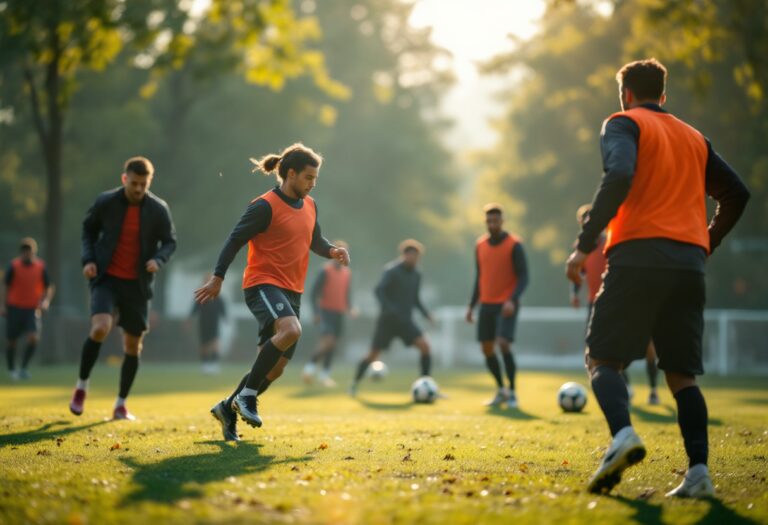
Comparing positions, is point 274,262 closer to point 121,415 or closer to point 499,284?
point 121,415

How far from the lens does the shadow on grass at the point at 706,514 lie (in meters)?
5.04

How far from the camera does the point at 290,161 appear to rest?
8406 mm

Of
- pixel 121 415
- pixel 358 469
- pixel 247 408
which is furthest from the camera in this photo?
pixel 121 415

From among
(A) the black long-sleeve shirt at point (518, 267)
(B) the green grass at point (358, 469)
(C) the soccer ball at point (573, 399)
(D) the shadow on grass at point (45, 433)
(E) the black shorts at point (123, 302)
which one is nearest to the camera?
(B) the green grass at point (358, 469)

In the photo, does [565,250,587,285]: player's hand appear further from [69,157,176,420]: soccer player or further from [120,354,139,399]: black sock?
[120,354,139,399]: black sock

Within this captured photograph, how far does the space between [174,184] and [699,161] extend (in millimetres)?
32846

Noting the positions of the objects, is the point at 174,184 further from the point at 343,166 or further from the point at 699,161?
the point at 699,161

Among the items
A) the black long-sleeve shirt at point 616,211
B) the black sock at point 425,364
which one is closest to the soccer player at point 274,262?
the black long-sleeve shirt at point 616,211

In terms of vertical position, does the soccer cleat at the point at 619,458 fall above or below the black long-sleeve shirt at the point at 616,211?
below

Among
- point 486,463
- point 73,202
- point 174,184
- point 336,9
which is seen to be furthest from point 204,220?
point 486,463

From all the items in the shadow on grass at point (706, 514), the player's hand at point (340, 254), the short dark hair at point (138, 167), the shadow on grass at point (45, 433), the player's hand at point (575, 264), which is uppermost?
the short dark hair at point (138, 167)

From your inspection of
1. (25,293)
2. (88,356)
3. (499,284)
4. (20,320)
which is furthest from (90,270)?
(20,320)

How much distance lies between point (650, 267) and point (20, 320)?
16.2 metres

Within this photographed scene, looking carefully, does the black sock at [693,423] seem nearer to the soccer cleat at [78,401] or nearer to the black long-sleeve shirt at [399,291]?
the soccer cleat at [78,401]
